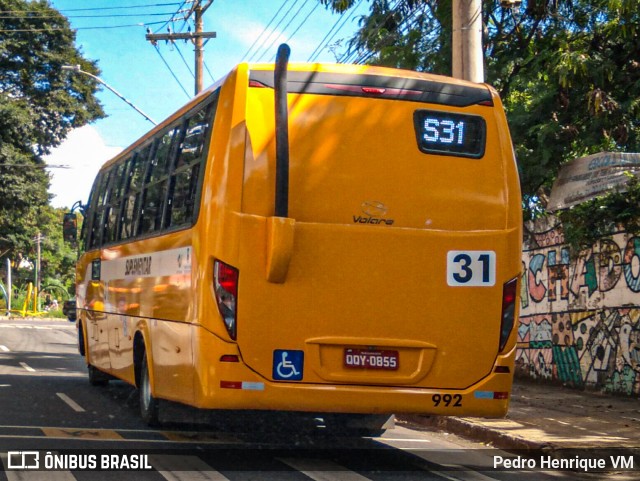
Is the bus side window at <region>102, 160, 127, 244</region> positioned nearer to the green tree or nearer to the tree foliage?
the tree foliage

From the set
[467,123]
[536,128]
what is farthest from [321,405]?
[536,128]

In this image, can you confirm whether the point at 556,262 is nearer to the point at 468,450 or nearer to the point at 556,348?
the point at 556,348

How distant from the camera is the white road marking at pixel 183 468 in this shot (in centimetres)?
751

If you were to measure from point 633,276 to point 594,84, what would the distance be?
3046 mm

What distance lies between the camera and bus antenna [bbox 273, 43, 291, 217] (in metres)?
7.73

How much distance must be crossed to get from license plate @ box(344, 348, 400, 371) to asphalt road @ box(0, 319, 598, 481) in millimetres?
905

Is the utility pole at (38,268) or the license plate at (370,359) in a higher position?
the utility pole at (38,268)

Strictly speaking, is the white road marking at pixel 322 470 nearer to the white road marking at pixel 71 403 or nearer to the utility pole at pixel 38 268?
the white road marking at pixel 71 403

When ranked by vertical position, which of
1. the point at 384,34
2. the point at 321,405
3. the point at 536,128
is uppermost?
the point at 384,34

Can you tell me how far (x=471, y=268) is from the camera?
27.1ft

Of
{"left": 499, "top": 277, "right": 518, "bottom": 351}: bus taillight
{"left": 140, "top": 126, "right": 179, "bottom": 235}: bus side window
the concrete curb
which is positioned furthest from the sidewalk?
{"left": 140, "top": 126, "right": 179, "bottom": 235}: bus side window

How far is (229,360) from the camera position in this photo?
7.70m

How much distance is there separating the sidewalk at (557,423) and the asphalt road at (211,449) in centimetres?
24

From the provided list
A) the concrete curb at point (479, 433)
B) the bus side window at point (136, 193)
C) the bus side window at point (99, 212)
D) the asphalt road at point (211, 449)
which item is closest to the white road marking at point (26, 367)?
the bus side window at point (99, 212)
